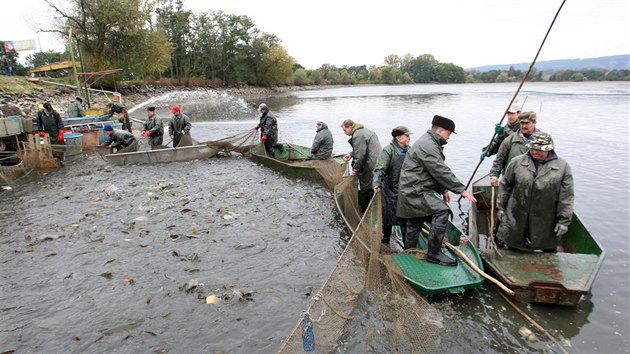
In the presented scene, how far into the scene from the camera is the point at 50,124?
→ 1353 cm

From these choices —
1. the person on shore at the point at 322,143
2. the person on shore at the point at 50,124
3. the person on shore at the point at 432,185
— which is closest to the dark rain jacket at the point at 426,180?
the person on shore at the point at 432,185


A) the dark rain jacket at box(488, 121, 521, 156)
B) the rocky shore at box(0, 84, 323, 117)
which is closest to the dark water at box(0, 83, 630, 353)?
the dark rain jacket at box(488, 121, 521, 156)

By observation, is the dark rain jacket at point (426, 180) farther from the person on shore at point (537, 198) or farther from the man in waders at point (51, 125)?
the man in waders at point (51, 125)

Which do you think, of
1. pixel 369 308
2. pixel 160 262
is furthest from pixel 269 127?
pixel 369 308

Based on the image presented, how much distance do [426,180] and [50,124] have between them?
14.0m

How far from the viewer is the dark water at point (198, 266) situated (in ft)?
16.1

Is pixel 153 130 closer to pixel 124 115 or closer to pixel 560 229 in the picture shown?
pixel 124 115

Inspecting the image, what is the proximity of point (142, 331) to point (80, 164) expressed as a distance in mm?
11790

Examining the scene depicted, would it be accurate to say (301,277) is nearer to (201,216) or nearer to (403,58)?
(201,216)

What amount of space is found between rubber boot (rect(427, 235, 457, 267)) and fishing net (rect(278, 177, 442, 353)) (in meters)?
0.80

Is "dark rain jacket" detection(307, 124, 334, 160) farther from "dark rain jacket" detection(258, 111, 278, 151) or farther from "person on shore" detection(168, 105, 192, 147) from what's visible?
"person on shore" detection(168, 105, 192, 147)

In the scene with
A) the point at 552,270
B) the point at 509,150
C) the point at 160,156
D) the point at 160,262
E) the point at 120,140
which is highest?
the point at 509,150

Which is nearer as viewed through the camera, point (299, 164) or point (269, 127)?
point (299, 164)

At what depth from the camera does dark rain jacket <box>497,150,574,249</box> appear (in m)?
5.26
